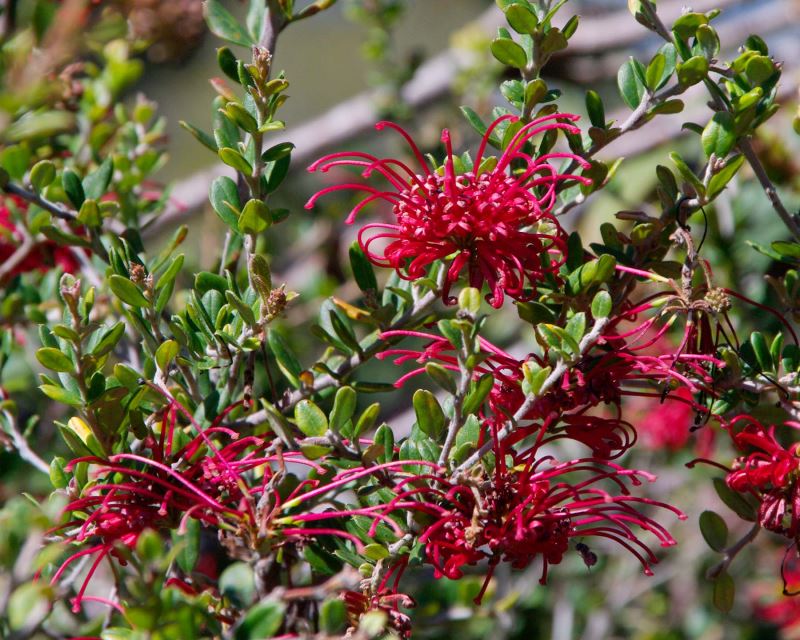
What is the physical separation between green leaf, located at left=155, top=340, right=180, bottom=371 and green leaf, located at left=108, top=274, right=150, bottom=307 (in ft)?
0.22

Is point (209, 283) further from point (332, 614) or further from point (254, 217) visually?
point (332, 614)

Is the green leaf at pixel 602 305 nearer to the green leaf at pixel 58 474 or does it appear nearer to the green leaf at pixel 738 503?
the green leaf at pixel 738 503

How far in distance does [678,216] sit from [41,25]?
72 cm

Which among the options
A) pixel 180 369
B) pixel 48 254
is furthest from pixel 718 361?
pixel 48 254

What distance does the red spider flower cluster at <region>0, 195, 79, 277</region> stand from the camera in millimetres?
1557

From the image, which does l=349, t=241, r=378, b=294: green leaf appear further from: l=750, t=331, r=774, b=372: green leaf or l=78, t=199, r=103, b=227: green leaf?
l=750, t=331, r=774, b=372: green leaf

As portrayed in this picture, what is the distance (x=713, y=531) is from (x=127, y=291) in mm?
794

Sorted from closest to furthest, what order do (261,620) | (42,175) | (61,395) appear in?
(261,620), (61,395), (42,175)

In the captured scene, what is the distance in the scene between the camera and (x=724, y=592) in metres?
1.21

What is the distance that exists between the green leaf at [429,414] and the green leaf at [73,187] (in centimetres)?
57

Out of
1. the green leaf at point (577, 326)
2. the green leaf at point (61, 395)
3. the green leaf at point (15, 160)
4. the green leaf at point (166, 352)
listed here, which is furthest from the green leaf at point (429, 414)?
the green leaf at point (15, 160)

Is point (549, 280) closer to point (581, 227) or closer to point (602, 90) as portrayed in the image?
point (581, 227)

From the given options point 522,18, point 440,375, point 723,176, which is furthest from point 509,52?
point 440,375

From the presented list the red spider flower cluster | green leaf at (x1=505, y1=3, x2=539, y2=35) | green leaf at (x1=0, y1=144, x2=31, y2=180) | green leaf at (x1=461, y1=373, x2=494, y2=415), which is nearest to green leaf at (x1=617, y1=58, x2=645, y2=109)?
green leaf at (x1=505, y1=3, x2=539, y2=35)
